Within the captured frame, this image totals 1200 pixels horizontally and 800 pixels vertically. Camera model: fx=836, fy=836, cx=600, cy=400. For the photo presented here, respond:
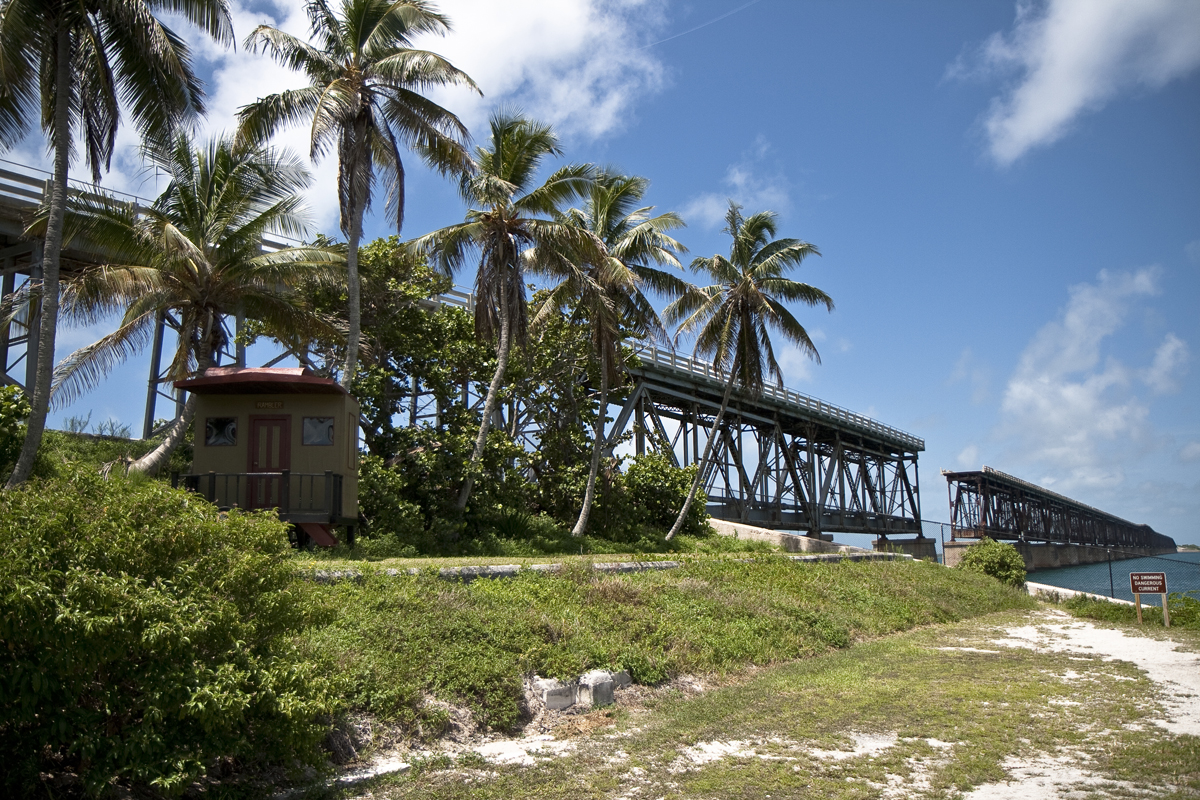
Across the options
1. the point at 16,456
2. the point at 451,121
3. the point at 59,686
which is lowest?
the point at 59,686

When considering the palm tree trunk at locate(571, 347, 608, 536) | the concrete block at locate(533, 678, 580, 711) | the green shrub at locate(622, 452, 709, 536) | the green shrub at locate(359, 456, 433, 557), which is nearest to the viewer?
the concrete block at locate(533, 678, 580, 711)

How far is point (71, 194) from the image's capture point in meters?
16.6

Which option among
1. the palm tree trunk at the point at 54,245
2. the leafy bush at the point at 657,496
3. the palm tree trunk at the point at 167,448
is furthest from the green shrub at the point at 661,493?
the palm tree trunk at the point at 54,245

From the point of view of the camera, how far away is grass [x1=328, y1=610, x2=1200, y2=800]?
5.88 meters

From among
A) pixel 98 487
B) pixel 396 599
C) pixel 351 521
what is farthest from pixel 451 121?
pixel 98 487

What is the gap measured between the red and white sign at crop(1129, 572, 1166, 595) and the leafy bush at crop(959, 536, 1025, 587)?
291 inches

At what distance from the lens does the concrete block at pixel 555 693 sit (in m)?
8.24

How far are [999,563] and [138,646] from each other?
979 inches

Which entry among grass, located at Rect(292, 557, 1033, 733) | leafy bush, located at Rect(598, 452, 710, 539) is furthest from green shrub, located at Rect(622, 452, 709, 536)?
grass, located at Rect(292, 557, 1033, 733)

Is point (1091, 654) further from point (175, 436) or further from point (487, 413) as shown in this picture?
point (175, 436)

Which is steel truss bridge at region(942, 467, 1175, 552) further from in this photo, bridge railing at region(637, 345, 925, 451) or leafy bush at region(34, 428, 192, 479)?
leafy bush at region(34, 428, 192, 479)

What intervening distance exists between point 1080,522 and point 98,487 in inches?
4132

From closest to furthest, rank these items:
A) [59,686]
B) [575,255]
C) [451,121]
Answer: [59,686]
[451,121]
[575,255]

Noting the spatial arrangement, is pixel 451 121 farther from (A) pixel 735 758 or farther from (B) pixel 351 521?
(A) pixel 735 758
